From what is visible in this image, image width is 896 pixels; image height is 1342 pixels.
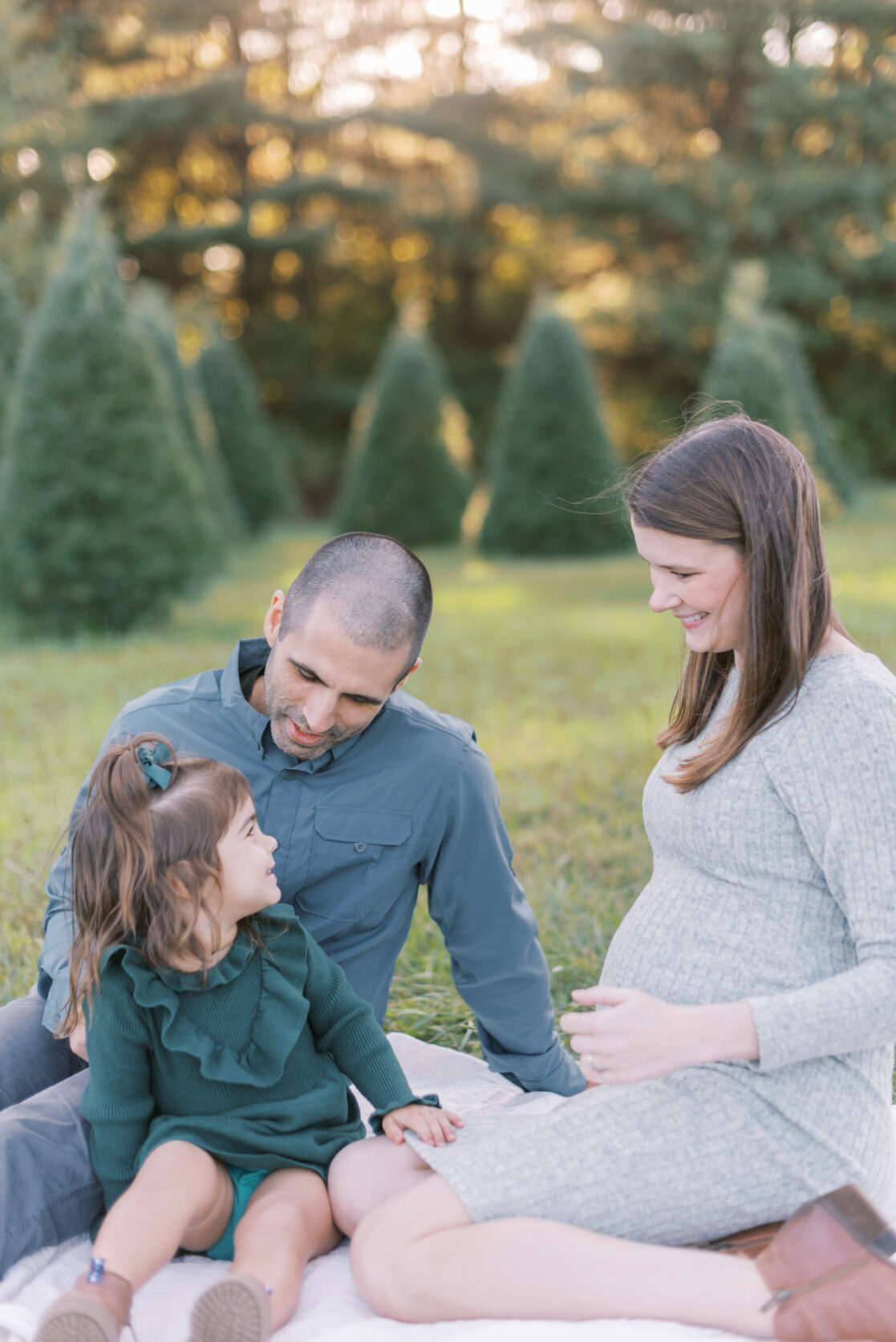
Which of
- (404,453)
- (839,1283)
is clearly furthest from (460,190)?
(839,1283)

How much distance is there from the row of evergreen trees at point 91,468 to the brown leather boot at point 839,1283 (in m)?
6.78

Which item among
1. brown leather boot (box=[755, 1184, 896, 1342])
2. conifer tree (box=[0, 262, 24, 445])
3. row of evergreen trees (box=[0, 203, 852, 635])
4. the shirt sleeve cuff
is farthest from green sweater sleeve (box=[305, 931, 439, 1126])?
conifer tree (box=[0, 262, 24, 445])

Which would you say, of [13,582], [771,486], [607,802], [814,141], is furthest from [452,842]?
[814,141]

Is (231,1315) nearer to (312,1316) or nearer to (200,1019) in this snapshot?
(312,1316)

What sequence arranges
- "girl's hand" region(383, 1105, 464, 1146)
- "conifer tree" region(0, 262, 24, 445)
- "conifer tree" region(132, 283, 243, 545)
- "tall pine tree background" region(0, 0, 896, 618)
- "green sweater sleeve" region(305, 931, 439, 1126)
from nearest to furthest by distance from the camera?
"girl's hand" region(383, 1105, 464, 1146), "green sweater sleeve" region(305, 931, 439, 1126), "conifer tree" region(0, 262, 24, 445), "conifer tree" region(132, 283, 243, 545), "tall pine tree background" region(0, 0, 896, 618)

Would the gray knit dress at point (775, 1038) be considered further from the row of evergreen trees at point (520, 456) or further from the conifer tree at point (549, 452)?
the conifer tree at point (549, 452)

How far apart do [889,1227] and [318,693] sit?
1.29 metres

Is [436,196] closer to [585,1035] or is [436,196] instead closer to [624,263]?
[624,263]

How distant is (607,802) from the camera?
4.54 meters

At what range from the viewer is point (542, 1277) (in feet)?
5.76

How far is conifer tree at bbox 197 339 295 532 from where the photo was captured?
15.5m

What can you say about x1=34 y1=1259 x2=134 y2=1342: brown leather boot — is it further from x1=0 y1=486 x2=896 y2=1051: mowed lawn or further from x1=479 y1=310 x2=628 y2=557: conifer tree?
x1=479 y1=310 x2=628 y2=557: conifer tree

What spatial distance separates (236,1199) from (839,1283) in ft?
3.21

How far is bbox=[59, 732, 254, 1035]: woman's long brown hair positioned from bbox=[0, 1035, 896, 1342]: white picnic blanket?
1.48 feet
